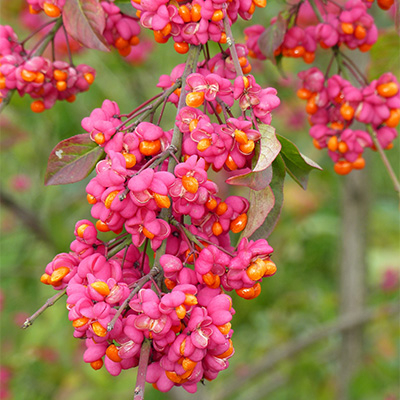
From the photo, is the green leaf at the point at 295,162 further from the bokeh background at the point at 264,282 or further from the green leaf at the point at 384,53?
the bokeh background at the point at 264,282

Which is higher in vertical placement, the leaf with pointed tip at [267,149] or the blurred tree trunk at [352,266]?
the leaf with pointed tip at [267,149]

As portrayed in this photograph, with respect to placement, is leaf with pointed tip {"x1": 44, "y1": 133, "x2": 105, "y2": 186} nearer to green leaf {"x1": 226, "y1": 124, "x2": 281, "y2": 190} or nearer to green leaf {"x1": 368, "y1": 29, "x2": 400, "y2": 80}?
green leaf {"x1": 226, "y1": 124, "x2": 281, "y2": 190}

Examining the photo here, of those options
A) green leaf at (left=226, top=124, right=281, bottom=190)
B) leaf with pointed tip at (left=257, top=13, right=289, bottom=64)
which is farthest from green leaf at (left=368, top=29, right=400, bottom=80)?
green leaf at (left=226, top=124, right=281, bottom=190)

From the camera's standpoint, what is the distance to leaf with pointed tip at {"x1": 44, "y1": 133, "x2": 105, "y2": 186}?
604 millimetres

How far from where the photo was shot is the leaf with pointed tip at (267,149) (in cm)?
49

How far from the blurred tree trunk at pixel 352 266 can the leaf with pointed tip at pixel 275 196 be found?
99cm

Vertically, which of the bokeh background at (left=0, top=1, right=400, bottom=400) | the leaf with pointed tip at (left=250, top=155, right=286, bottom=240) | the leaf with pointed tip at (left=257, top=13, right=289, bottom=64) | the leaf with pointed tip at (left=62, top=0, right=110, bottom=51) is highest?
the leaf with pointed tip at (left=62, top=0, right=110, bottom=51)

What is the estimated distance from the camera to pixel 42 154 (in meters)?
1.95

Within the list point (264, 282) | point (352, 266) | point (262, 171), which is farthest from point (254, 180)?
point (264, 282)

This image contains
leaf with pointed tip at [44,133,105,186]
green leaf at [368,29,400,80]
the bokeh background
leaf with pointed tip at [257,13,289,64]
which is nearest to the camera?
leaf with pointed tip at [44,133,105,186]

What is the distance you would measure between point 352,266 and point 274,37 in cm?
107

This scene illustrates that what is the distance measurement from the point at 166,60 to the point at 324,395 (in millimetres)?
1461

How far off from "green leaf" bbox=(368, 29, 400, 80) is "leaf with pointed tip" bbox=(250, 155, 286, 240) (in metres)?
0.51

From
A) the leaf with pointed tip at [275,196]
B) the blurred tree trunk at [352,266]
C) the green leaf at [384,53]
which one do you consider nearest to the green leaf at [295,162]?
the leaf with pointed tip at [275,196]
